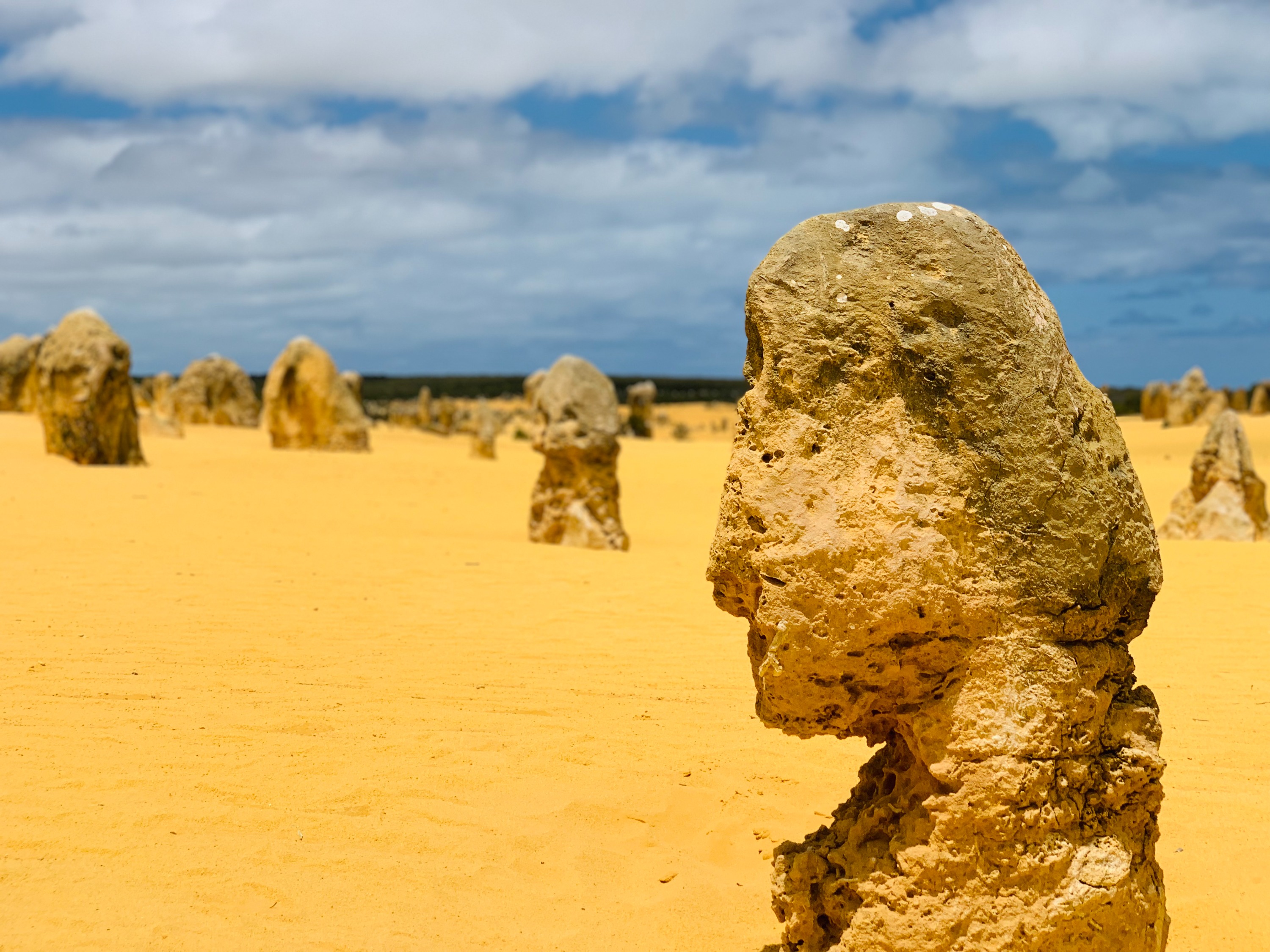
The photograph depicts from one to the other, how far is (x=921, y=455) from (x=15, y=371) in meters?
32.2

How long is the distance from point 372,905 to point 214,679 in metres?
2.77

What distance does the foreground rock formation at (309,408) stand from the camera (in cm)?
2448

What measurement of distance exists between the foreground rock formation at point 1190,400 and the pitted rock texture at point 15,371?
3342 cm

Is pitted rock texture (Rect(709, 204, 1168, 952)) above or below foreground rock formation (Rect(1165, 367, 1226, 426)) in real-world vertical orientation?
below

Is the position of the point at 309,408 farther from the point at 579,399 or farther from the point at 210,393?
the point at 579,399

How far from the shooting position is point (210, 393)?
32.5 meters

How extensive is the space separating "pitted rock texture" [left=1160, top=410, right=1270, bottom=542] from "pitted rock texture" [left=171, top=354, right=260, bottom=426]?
84.4 feet

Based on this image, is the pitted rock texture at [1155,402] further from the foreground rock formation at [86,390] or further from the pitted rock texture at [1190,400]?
the foreground rock formation at [86,390]

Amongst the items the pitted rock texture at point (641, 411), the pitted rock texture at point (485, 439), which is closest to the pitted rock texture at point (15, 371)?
the pitted rock texture at point (485, 439)

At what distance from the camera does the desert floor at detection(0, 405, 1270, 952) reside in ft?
13.3

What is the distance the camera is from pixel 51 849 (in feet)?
13.8

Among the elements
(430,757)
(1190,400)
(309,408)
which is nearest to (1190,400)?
(1190,400)

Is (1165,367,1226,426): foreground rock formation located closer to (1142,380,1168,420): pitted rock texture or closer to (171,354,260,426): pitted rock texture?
(1142,380,1168,420): pitted rock texture

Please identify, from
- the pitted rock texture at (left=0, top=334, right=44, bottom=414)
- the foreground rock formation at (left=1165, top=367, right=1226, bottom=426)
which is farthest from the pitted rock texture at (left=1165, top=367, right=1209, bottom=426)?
the pitted rock texture at (left=0, top=334, right=44, bottom=414)
